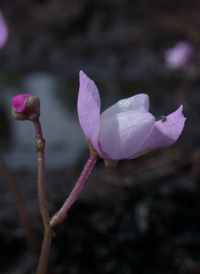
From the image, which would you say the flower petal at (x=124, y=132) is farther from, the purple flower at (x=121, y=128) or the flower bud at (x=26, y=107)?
the flower bud at (x=26, y=107)

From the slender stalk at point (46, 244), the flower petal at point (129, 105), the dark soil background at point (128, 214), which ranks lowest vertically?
the dark soil background at point (128, 214)

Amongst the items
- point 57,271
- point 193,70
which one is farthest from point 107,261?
point 193,70

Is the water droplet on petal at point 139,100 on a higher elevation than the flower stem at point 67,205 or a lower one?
higher

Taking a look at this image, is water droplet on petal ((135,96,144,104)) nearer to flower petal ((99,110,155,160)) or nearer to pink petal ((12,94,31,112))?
flower petal ((99,110,155,160))

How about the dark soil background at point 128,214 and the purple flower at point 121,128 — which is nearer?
the purple flower at point 121,128

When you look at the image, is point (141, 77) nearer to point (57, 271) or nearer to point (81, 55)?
point (81, 55)

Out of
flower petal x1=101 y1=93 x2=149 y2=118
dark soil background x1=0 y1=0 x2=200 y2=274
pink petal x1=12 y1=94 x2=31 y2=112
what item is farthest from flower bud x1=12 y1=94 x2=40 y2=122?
dark soil background x1=0 y1=0 x2=200 y2=274

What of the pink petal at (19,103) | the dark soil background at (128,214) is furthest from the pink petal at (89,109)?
the dark soil background at (128,214)
